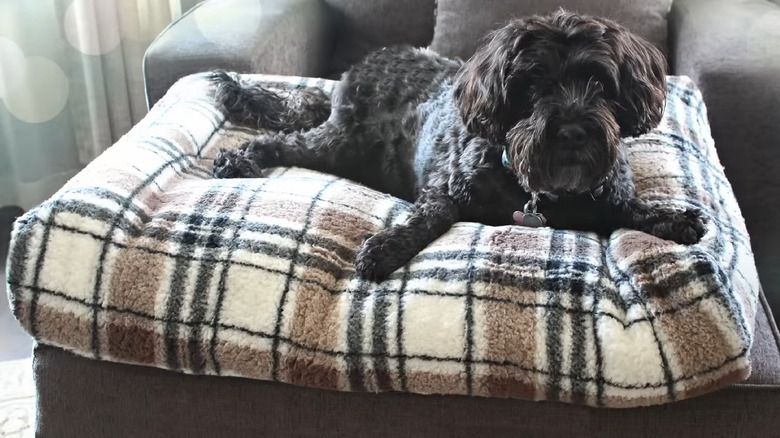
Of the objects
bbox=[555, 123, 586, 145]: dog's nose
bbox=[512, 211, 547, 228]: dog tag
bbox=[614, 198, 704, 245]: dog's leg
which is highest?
bbox=[555, 123, 586, 145]: dog's nose

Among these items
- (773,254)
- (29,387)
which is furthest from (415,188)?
(29,387)

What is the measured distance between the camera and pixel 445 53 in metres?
2.65

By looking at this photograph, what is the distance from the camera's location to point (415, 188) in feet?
6.68

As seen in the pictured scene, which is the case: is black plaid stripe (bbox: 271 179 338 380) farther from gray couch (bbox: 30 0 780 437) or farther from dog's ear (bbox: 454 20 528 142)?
dog's ear (bbox: 454 20 528 142)

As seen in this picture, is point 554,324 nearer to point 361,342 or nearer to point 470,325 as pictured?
point 470,325

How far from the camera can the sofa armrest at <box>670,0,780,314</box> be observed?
7.14 ft

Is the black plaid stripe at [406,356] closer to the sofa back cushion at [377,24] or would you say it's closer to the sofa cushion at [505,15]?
the sofa cushion at [505,15]

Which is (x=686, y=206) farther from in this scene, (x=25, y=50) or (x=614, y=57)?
(x=25, y=50)

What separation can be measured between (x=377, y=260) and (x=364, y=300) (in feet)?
0.29

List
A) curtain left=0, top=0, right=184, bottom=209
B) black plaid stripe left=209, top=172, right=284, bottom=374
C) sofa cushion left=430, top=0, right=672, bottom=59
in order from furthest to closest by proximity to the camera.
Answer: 1. curtain left=0, top=0, right=184, bottom=209
2. sofa cushion left=430, top=0, right=672, bottom=59
3. black plaid stripe left=209, top=172, right=284, bottom=374

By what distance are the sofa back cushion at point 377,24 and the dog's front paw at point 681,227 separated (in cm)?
137

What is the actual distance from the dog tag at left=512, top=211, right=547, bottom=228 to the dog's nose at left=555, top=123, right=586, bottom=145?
0.21 m

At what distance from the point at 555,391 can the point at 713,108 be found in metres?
1.25

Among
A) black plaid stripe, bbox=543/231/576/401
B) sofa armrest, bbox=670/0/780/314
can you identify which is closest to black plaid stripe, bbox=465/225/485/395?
black plaid stripe, bbox=543/231/576/401
